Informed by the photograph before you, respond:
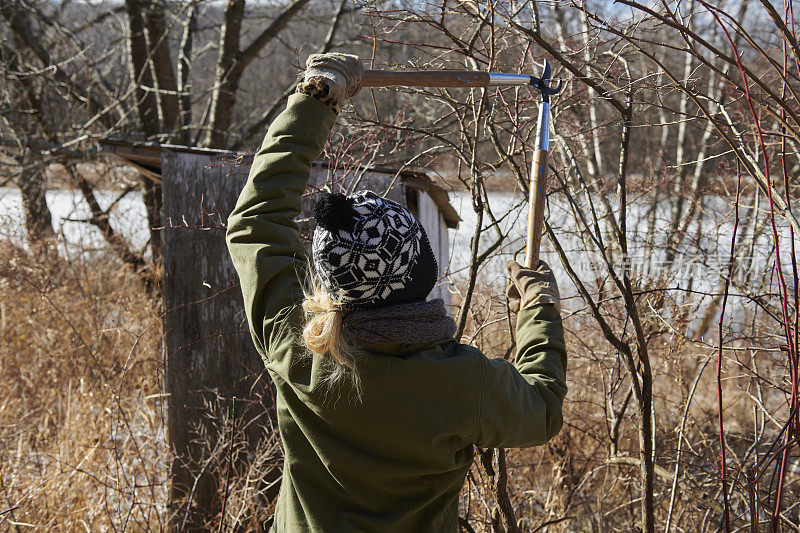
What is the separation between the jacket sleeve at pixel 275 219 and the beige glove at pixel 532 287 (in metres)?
0.59

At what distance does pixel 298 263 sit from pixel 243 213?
0.62 feet

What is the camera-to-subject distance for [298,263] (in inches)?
63.2

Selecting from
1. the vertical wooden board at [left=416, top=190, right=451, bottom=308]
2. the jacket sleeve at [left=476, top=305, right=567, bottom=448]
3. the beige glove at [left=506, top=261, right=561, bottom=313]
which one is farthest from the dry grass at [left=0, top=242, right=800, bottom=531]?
the jacket sleeve at [left=476, top=305, right=567, bottom=448]

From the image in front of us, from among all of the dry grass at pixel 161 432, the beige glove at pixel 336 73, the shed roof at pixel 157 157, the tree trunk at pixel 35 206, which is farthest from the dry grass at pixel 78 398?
the beige glove at pixel 336 73

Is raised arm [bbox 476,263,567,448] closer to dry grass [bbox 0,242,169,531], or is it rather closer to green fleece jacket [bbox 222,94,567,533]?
green fleece jacket [bbox 222,94,567,533]

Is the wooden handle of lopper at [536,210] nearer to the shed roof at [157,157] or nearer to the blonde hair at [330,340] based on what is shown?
the blonde hair at [330,340]

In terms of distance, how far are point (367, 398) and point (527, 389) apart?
374 mm

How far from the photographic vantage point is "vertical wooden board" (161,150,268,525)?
146 inches

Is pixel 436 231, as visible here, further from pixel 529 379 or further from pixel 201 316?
pixel 529 379

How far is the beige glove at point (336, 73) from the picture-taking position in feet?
5.41

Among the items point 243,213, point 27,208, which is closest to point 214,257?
point 243,213

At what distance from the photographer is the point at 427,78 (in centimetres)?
180

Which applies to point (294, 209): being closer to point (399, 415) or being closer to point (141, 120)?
point (399, 415)

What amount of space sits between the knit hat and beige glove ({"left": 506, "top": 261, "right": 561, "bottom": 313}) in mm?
383
